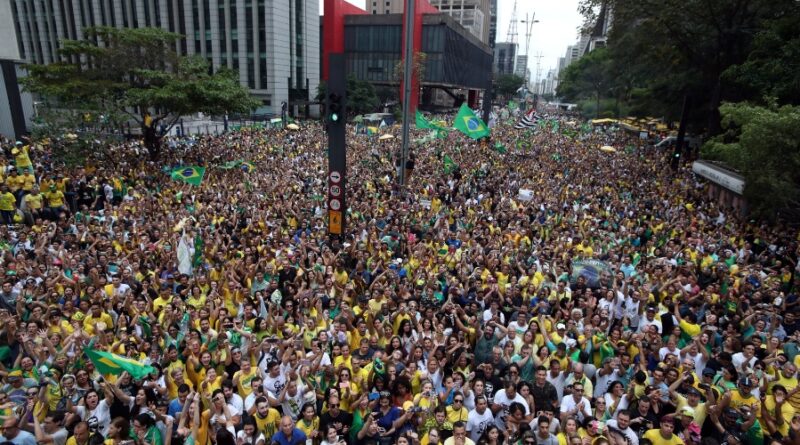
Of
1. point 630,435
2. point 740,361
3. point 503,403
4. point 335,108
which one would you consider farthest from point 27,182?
point 740,361

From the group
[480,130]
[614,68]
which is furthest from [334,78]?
[614,68]

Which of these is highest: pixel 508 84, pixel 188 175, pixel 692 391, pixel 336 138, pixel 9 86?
pixel 508 84

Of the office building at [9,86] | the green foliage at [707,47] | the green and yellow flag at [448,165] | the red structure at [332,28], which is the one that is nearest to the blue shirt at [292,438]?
the green and yellow flag at [448,165]

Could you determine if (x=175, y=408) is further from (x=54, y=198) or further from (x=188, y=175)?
(x=54, y=198)

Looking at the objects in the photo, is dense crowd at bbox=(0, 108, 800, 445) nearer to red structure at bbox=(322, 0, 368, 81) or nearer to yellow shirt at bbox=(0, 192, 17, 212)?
yellow shirt at bbox=(0, 192, 17, 212)

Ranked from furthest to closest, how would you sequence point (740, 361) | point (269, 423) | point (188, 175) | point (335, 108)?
point (188, 175), point (335, 108), point (740, 361), point (269, 423)

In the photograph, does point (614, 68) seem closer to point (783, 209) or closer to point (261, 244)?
point (783, 209)

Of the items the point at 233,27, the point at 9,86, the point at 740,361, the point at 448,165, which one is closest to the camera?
the point at 740,361
